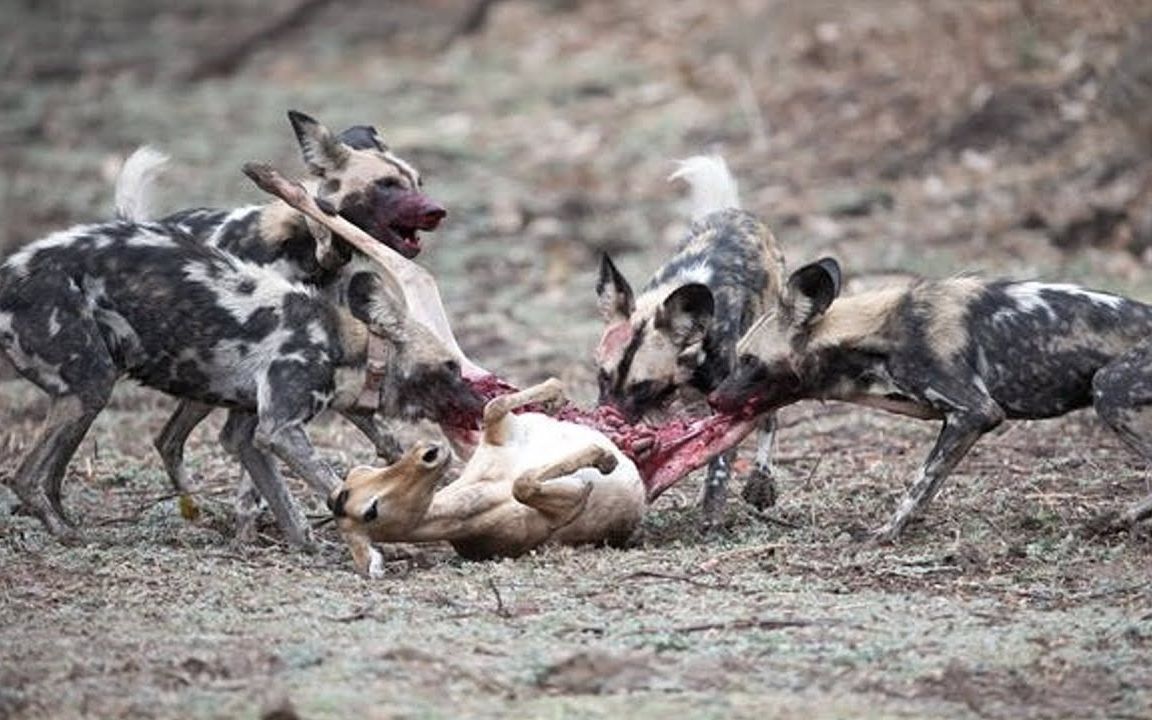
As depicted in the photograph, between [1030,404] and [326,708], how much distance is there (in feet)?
9.42

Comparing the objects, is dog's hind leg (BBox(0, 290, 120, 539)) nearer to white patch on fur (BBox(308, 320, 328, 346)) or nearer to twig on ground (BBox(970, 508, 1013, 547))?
white patch on fur (BBox(308, 320, 328, 346))

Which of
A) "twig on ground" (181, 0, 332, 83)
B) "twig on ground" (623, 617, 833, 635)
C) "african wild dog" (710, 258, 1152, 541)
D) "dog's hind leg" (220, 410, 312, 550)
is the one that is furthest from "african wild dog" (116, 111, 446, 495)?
"twig on ground" (181, 0, 332, 83)

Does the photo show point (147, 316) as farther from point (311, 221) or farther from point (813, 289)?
point (813, 289)

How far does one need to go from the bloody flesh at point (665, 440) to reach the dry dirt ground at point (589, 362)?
0.64 feet

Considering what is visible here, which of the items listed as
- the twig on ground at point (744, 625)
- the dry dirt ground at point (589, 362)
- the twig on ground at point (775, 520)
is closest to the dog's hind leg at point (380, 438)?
the dry dirt ground at point (589, 362)

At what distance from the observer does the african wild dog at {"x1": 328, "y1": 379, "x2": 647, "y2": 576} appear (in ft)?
20.9

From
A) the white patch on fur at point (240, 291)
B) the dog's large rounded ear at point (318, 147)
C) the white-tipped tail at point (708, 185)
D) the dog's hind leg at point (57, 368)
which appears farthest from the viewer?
the white-tipped tail at point (708, 185)

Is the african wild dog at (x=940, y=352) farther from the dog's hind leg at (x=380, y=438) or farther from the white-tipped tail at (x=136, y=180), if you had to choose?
the white-tipped tail at (x=136, y=180)

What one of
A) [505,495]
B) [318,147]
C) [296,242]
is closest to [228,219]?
[296,242]

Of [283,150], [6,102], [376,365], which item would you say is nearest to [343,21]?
[6,102]

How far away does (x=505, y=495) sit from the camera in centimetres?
652

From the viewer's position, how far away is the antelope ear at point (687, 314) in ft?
24.5

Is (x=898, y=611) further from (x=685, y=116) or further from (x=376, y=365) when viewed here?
(x=685, y=116)

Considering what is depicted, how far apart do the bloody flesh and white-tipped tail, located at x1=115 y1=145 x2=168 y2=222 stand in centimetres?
171
